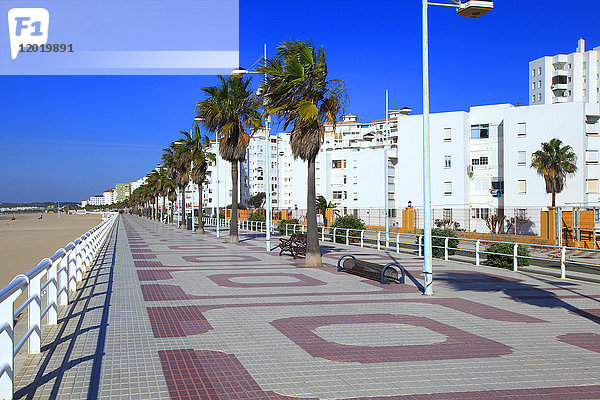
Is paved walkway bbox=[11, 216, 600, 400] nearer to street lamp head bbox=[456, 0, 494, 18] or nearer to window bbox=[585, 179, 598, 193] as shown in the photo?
street lamp head bbox=[456, 0, 494, 18]

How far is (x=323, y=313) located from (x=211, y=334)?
248 cm

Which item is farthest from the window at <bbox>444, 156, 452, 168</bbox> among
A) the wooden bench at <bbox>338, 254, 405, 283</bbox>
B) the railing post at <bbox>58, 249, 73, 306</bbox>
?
the railing post at <bbox>58, 249, 73, 306</bbox>

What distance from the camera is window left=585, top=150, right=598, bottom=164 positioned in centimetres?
4888

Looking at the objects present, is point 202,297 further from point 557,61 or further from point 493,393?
point 557,61

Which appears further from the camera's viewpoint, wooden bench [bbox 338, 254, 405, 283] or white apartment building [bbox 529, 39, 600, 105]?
white apartment building [bbox 529, 39, 600, 105]

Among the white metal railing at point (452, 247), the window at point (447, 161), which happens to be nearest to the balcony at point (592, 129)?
the window at point (447, 161)

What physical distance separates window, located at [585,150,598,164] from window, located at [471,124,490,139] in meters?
8.97

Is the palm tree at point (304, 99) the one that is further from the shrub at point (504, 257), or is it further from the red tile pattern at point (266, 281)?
the shrub at point (504, 257)

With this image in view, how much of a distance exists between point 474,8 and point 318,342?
7.89 metres

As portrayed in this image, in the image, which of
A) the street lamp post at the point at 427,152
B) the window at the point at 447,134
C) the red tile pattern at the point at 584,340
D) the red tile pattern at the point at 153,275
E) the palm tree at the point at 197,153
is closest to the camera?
the red tile pattern at the point at 584,340

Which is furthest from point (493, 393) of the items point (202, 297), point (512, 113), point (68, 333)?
point (512, 113)

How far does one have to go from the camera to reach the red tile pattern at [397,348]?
6.92 meters

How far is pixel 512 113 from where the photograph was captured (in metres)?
50.2

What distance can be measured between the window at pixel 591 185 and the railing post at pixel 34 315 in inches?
Result: 2007
